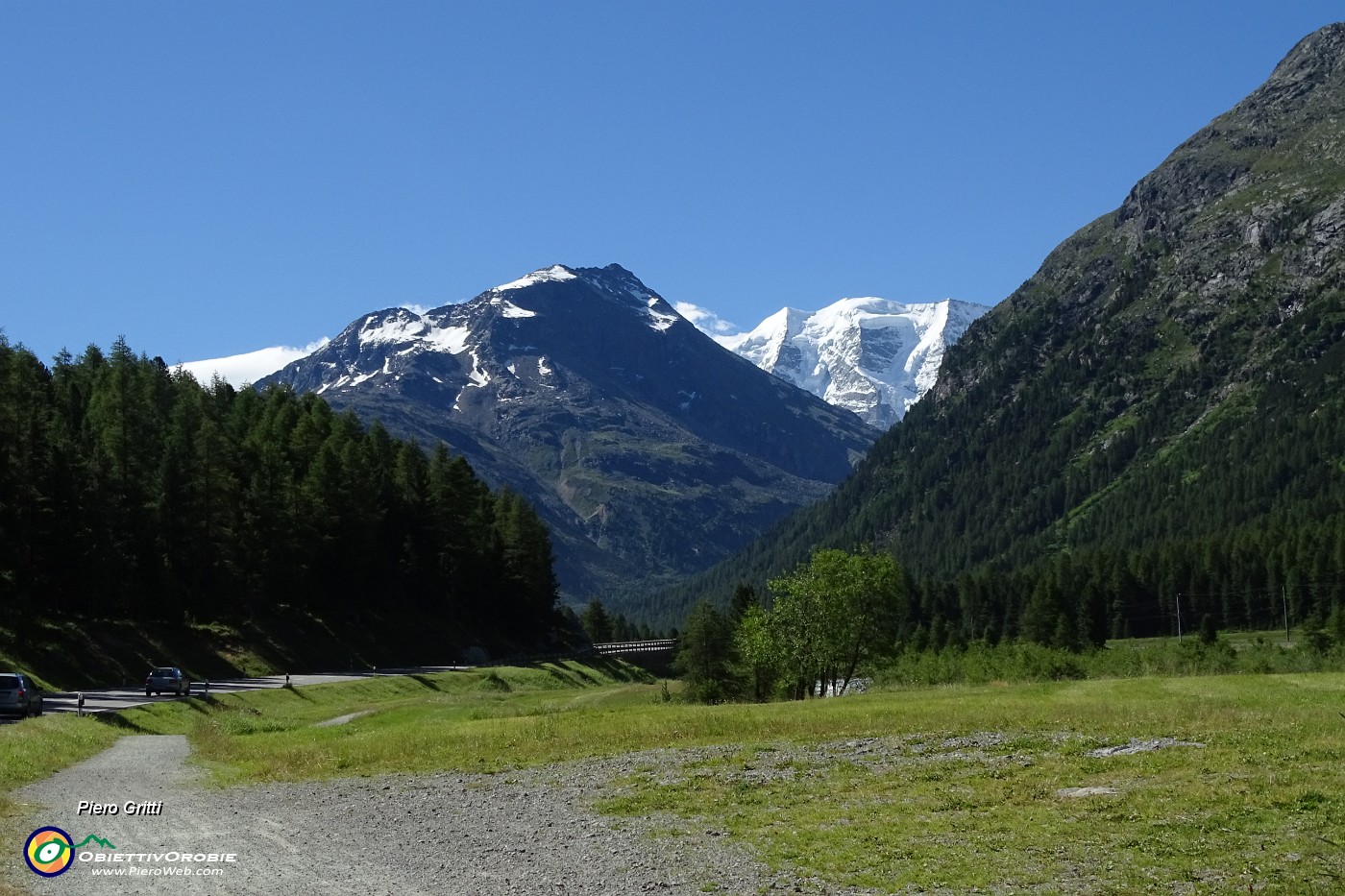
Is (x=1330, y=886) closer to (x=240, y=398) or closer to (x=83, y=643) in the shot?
(x=83, y=643)

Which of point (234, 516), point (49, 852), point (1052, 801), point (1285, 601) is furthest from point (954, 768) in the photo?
point (1285, 601)

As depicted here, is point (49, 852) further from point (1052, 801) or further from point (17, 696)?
point (17, 696)

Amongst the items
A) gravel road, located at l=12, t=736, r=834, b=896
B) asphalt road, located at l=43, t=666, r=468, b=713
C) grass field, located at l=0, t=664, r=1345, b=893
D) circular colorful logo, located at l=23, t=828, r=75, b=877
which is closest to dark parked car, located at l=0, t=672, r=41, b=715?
grass field, located at l=0, t=664, r=1345, b=893

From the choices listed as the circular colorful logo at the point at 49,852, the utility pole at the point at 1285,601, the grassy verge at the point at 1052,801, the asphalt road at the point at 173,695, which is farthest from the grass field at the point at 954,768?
the utility pole at the point at 1285,601

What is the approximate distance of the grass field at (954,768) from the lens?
18.8 meters

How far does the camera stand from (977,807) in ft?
78.8

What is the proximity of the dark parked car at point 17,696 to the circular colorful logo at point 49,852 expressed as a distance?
30507mm

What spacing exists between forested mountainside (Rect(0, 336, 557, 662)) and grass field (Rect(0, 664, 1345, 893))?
27291 mm

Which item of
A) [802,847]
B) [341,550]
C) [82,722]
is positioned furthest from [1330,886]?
[341,550]

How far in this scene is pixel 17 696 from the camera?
49.4 metres

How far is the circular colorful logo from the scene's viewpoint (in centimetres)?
2014

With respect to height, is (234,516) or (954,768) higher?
(234,516)

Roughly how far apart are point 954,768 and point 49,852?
777 inches

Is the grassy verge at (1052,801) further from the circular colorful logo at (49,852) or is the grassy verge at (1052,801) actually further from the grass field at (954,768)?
the circular colorful logo at (49,852)
